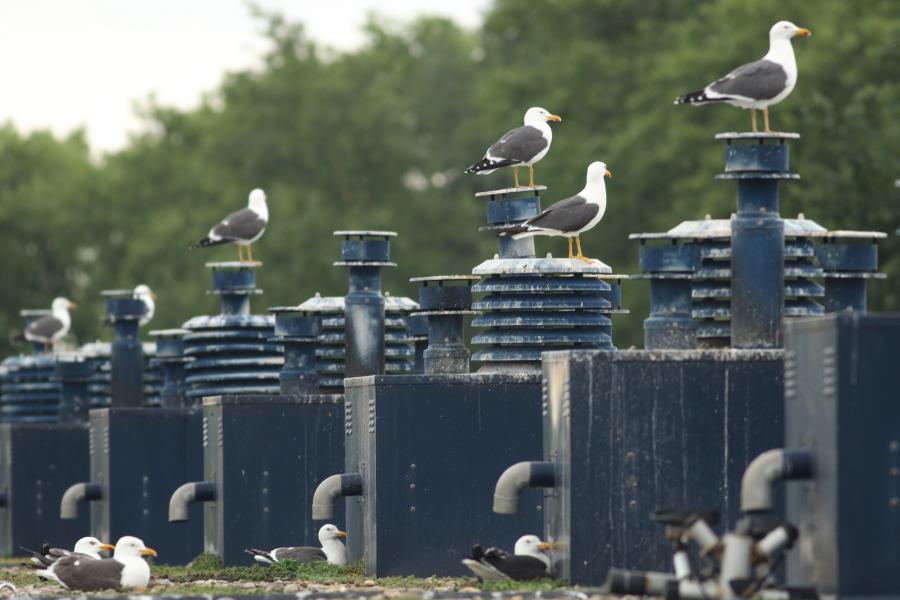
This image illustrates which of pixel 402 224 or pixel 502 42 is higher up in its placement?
pixel 502 42

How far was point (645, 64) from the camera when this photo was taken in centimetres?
6788

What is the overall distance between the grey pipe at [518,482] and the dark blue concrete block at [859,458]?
3853 mm

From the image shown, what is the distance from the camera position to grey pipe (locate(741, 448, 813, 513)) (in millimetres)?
15656

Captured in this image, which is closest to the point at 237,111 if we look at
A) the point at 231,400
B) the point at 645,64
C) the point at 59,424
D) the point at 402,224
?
the point at 402,224

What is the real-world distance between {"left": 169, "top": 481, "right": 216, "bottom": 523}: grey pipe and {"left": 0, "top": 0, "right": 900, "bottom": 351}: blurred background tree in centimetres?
2722

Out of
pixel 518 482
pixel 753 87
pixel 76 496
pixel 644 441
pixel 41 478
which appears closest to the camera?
pixel 644 441

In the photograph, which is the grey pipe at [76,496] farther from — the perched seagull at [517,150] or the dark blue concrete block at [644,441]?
the dark blue concrete block at [644,441]

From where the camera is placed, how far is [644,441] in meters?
19.1

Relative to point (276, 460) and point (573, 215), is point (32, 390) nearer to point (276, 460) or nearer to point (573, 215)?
point (276, 460)

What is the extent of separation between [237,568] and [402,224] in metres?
52.9

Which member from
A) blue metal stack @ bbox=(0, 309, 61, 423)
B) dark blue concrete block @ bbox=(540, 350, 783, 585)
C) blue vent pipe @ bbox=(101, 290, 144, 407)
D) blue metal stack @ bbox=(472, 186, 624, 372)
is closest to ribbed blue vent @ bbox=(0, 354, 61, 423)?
blue metal stack @ bbox=(0, 309, 61, 423)

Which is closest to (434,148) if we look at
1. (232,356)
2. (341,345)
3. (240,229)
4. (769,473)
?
(240,229)

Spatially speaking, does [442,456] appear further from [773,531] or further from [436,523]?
[773,531]

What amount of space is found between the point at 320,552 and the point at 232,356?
6573 mm
